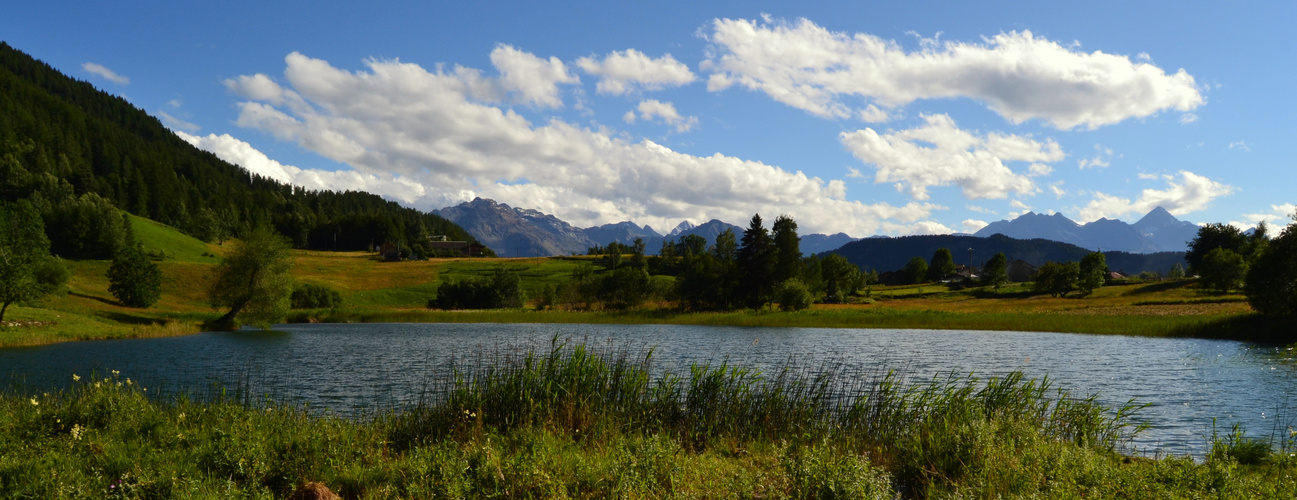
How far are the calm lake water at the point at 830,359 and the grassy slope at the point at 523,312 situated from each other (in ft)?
15.7

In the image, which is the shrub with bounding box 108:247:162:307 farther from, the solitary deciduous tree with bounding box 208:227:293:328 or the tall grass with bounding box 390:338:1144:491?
the tall grass with bounding box 390:338:1144:491

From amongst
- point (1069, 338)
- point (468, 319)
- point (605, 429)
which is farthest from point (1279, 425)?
point (468, 319)

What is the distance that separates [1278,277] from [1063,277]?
71.5 meters

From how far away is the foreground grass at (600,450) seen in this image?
27.4 feet

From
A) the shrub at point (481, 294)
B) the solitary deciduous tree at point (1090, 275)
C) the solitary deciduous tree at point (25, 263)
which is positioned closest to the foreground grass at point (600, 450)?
the solitary deciduous tree at point (25, 263)

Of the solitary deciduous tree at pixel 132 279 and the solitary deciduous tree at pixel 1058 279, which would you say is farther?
the solitary deciduous tree at pixel 1058 279

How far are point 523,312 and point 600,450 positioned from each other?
8166 centimetres

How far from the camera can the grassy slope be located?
49.3m

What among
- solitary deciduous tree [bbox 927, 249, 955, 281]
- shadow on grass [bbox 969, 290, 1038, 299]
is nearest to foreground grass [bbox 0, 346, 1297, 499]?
shadow on grass [bbox 969, 290, 1038, 299]

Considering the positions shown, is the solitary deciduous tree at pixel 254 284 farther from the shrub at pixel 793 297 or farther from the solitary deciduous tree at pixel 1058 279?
the solitary deciduous tree at pixel 1058 279

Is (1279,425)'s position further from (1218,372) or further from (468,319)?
(468,319)

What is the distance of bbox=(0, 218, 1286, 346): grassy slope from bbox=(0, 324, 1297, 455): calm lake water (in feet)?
15.7

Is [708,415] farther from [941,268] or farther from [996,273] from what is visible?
[941,268]

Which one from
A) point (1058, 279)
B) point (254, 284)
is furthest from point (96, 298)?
point (1058, 279)
